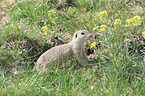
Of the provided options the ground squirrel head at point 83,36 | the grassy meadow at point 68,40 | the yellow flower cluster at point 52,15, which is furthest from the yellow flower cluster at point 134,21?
the yellow flower cluster at point 52,15

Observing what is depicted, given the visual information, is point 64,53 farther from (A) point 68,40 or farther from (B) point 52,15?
(B) point 52,15

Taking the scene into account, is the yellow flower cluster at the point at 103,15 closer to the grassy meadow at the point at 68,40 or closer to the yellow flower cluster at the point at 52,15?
the grassy meadow at the point at 68,40

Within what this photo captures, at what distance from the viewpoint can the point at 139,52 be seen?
470 cm

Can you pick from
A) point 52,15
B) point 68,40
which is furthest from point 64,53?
point 52,15

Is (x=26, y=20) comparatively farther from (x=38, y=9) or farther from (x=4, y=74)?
(x=4, y=74)

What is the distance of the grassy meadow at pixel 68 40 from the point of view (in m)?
3.89

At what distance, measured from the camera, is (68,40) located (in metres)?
5.35

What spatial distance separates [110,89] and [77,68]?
1.05 m

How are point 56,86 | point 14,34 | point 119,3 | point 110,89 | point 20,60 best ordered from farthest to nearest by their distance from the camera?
point 119,3
point 14,34
point 20,60
point 56,86
point 110,89

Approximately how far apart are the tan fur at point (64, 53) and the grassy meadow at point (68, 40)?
0.16m

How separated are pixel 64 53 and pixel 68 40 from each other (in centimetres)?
82

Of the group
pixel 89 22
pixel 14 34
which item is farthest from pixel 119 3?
pixel 14 34

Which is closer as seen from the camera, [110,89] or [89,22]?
[110,89]

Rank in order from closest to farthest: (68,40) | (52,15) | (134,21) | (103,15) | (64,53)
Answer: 1. (134,21)
2. (64,53)
3. (103,15)
4. (68,40)
5. (52,15)
